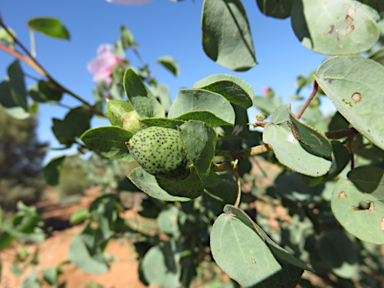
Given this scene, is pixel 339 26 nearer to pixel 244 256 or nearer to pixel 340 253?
pixel 244 256

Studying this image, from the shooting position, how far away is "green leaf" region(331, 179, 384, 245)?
44cm

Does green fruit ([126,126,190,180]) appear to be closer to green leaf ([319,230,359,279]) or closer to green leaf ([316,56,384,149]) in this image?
green leaf ([316,56,384,149])

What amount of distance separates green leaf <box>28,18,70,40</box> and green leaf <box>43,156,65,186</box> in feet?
1.74

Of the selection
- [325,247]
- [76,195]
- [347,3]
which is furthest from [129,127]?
[76,195]

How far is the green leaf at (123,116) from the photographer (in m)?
0.45

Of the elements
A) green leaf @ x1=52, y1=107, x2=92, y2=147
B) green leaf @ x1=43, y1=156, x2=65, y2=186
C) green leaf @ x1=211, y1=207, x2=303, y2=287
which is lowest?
green leaf @ x1=43, y1=156, x2=65, y2=186

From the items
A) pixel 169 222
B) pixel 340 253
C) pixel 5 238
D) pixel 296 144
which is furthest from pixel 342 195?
pixel 5 238

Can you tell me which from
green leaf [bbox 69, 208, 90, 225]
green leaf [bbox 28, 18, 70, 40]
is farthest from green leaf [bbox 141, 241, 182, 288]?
green leaf [bbox 28, 18, 70, 40]

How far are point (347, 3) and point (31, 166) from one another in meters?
14.3

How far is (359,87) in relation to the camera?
1.27 feet

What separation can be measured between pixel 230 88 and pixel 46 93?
3.19ft

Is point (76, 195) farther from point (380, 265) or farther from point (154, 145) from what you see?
point (154, 145)

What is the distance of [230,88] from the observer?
419 millimetres

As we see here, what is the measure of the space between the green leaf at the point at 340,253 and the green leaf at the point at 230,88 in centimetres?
84
